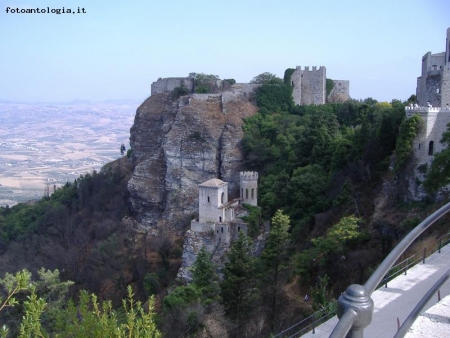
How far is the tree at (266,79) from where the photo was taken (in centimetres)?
3934

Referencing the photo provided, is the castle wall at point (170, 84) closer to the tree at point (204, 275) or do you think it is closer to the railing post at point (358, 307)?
the tree at point (204, 275)

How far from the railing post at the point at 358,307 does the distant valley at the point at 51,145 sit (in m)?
57.7

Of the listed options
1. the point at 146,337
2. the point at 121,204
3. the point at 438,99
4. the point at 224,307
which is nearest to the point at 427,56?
the point at 438,99

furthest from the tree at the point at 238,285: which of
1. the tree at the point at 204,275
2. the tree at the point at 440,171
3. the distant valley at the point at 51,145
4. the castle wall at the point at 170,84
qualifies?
the distant valley at the point at 51,145

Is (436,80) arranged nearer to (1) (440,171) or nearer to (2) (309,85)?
(1) (440,171)

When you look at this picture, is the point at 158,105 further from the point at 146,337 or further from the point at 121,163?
the point at 146,337

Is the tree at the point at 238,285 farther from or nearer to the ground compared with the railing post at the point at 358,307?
nearer to the ground

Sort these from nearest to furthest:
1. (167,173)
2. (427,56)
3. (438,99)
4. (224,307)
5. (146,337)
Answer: (146,337), (224,307), (438,99), (427,56), (167,173)

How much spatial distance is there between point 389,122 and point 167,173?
1726cm

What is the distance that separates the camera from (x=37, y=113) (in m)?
156

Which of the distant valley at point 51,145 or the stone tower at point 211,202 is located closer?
the stone tower at point 211,202

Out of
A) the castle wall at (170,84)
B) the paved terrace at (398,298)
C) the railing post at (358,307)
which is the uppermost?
the castle wall at (170,84)

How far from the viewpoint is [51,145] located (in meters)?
113

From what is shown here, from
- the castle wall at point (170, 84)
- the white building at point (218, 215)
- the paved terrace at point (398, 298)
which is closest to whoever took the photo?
the paved terrace at point (398, 298)
